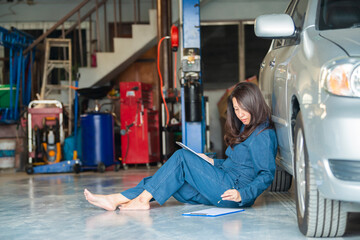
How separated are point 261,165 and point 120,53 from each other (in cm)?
626

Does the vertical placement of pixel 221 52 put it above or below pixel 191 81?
above

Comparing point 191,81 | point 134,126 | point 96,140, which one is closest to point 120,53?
point 134,126

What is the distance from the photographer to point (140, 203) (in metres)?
3.46

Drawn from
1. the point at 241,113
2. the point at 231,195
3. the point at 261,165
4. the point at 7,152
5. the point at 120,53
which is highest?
the point at 120,53

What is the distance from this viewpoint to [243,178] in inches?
133

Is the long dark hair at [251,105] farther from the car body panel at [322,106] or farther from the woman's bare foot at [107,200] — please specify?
the woman's bare foot at [107,200]

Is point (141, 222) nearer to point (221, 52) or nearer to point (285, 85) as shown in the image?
point (285, 85)

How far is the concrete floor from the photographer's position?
2750 mm

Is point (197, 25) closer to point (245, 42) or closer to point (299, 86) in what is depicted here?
point (299, 86)

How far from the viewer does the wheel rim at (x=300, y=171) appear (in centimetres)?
254

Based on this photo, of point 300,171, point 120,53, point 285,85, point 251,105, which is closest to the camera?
point 300,171

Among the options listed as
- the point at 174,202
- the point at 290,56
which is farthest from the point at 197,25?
the point at 290,56

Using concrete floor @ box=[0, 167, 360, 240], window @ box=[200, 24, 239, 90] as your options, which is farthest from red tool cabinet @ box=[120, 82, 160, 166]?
concrete floor @ box=[0, 167, 360, 240]

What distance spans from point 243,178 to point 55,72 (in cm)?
766
